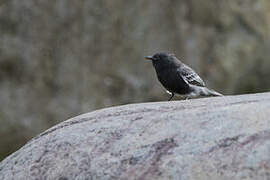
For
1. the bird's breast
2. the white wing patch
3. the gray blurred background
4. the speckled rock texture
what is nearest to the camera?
the speckled rock texture

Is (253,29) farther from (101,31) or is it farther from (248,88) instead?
(101,31)

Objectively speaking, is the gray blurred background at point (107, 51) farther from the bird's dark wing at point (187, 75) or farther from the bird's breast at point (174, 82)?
the bird's breast at point (174, 82)

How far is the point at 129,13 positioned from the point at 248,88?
305 cm

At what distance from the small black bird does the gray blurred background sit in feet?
13.8

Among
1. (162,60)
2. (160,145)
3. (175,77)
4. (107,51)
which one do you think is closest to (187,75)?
(175,77)

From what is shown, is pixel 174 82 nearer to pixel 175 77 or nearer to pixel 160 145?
pixel 175 77

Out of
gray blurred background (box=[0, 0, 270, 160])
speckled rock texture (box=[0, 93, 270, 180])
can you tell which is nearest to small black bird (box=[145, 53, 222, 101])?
speckled rock texture (box=[0, 93, 270, 180])

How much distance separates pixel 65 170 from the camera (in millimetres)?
5059

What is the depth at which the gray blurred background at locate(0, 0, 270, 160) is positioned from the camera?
40.4ft

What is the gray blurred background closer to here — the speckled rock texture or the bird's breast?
the bird's breast

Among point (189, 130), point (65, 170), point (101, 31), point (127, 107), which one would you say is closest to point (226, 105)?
point (189, 130)

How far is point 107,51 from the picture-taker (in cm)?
1288

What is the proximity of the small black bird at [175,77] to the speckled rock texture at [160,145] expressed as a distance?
2609 millimetres

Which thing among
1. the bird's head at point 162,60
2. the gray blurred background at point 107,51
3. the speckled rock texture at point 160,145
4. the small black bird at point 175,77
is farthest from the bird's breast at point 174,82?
the gray blurred background at point 107,51
